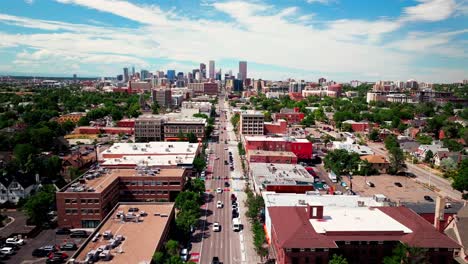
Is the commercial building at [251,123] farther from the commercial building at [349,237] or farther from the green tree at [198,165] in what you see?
the commercial building at [349,237]

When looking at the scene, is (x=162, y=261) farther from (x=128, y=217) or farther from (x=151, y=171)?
(x=151, y=171)

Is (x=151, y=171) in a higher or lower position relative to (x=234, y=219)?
higher

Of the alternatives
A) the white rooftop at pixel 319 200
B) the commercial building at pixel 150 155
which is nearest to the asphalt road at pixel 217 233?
the white rooftop at pixel 319 200

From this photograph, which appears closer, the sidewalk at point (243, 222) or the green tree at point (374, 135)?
the sidewalk at point (243, 222)

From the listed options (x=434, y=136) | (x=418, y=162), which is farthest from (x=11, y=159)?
(x=434, y=136)

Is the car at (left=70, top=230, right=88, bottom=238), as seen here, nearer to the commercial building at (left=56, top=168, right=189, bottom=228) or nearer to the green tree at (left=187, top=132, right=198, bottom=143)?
the commercial building at (left=56, top=168, right=189, bottom=228)

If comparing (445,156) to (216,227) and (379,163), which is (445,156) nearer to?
(379,163)
